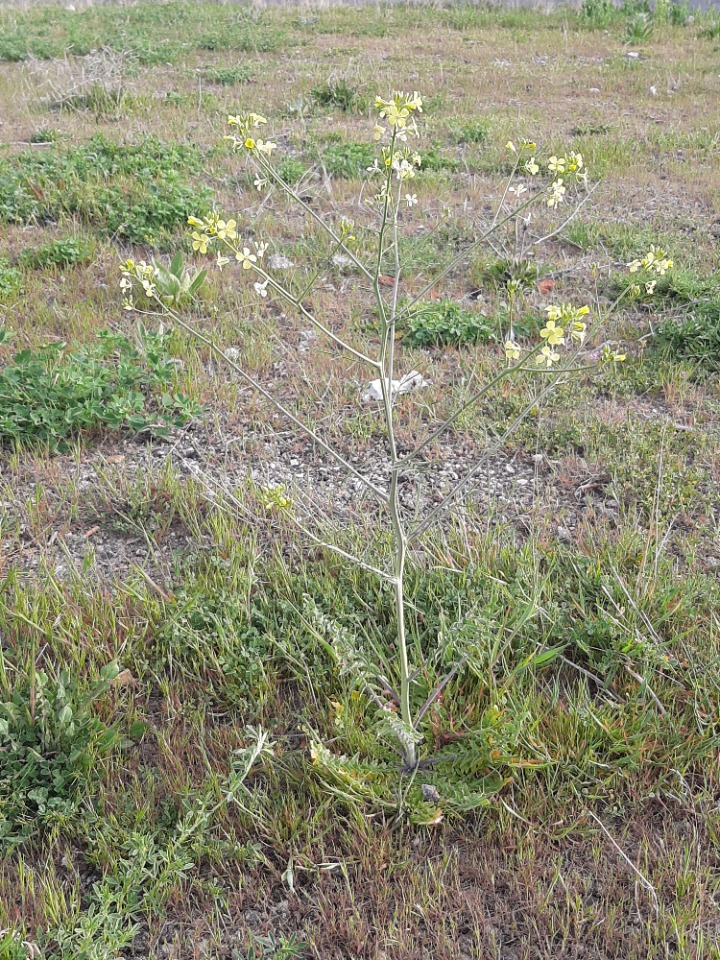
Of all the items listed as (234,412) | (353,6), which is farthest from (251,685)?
(353,6)

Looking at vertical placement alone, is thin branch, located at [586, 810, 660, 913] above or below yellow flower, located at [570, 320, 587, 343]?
below

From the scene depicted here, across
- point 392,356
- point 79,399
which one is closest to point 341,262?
→ point 79,399

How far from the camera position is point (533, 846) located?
6.07 feet

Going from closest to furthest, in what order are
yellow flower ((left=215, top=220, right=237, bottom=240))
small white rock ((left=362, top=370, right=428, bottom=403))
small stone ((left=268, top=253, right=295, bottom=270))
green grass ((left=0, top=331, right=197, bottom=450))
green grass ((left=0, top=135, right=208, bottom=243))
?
yellow flower ((left=215, top=220, right=237, bottom=240))
green grass ((left=0, top=331, right=197, bottom=450))
small white rock ((left=362, top=370, right=428, bottom=403))
small stone ((left=268, top=253, right=295, bottom=270))
green grass ((left=0, top=135, right=208, bottom=243))

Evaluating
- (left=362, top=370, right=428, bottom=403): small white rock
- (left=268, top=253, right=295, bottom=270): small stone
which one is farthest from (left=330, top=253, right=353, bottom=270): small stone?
(left=362, top=370, right=428, bottom=403): small white rock

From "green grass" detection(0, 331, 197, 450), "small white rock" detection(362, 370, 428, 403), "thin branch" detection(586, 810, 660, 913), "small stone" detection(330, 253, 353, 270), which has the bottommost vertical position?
"thin branch" detection(586, 810, 660, 913)

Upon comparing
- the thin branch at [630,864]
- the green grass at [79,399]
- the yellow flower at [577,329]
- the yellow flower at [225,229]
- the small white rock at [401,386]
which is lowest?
the thin branch at [630,864]

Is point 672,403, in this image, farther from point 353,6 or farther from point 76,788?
point 353,6

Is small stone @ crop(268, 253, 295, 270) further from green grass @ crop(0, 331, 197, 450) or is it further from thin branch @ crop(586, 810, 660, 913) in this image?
thin branch @ crop(586, 810, 660, 913)

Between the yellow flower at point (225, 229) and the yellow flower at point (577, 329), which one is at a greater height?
the yellow flower at point (225, 229)

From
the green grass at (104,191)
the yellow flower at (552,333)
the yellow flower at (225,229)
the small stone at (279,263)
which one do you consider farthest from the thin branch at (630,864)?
the green grass at (104,191)

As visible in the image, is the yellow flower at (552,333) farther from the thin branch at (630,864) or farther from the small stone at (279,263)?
the small stone at (279,263)

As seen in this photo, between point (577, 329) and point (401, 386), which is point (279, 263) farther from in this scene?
point (577, 329)

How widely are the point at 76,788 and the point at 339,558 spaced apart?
42.4 inches
